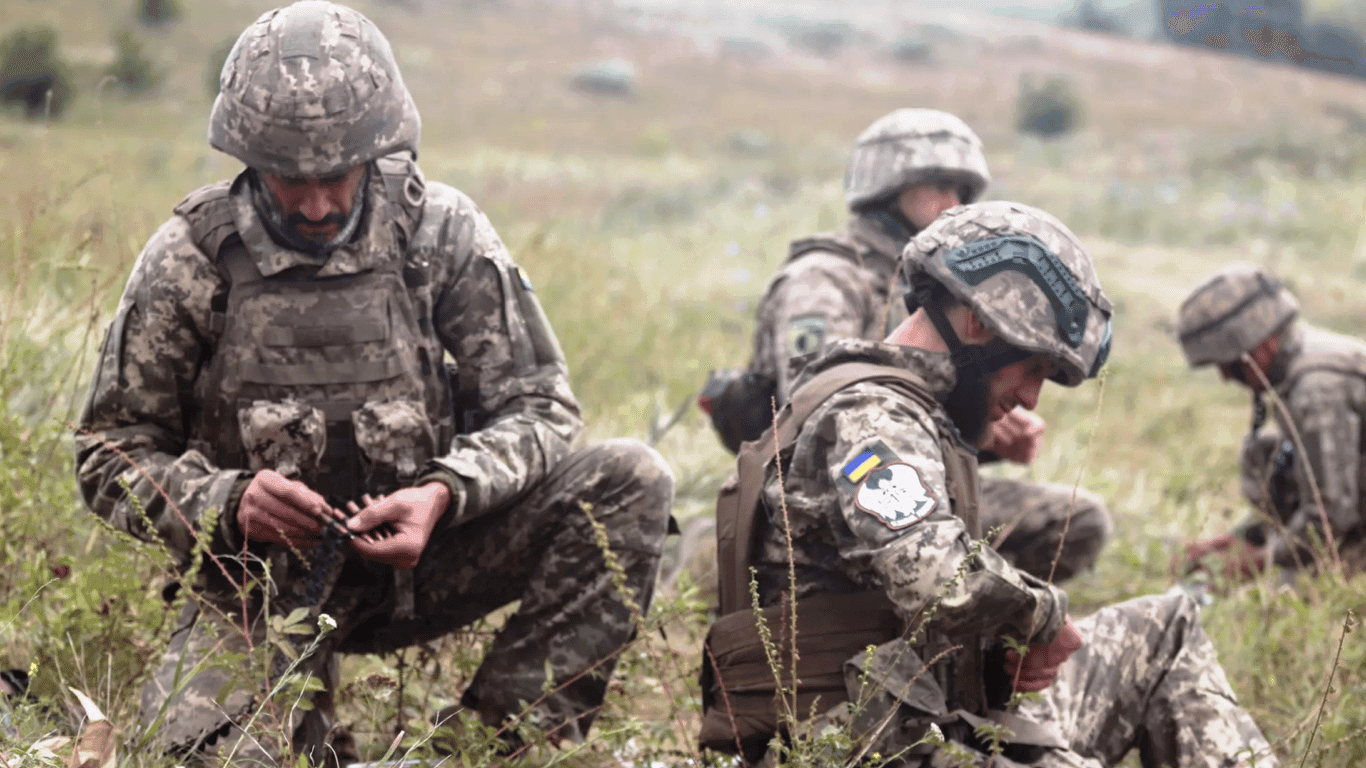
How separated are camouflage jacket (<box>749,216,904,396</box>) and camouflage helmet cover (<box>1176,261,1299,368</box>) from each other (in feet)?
5.25

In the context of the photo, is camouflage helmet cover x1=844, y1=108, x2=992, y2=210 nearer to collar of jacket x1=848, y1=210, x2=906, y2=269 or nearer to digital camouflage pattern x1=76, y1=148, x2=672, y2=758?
collar of jacket x1=848, y1=210, x2=906, y2=269

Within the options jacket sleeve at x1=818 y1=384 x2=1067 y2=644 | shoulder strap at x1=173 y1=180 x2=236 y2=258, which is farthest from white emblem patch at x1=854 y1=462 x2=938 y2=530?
shoulder strap at x1=173 y1=180 x2=236 y2=258

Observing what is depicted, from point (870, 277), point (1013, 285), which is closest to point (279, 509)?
point (1013, 285)

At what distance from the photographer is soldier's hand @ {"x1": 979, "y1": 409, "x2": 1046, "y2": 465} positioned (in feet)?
14.3

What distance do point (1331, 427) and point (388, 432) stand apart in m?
4.01

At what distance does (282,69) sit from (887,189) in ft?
8.26

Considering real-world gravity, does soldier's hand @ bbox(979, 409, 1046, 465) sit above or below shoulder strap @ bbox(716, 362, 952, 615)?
below

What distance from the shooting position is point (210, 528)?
2758 mm

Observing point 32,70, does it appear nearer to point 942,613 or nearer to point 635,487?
point 635,487

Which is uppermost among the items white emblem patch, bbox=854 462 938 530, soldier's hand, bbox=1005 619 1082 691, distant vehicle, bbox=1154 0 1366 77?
white emblem patch, bbox=854 462 938 530

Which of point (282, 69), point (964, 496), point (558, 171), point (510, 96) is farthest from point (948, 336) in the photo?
point (510, 96)

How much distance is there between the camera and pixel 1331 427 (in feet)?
18.3

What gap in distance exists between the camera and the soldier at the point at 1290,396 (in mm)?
5598

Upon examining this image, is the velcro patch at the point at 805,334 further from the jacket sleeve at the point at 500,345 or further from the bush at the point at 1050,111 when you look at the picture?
the bush at the point at 1050,111
